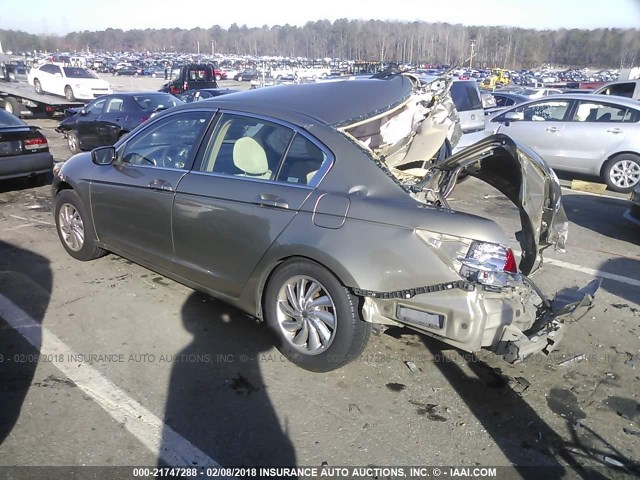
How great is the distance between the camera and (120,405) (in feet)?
10.1

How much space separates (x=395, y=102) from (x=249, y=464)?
2.74 m

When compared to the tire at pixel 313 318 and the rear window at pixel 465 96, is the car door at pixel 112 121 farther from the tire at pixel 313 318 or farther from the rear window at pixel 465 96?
the tire at pixel 313 318

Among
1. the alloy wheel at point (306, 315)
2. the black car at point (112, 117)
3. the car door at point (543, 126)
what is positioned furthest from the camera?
the black car at point (112, 117)

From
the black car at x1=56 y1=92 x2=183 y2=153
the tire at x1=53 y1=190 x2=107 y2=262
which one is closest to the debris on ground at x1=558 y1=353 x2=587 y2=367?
the tire at x1=53 y1=190 x2=107 y2=262

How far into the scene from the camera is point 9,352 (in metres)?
3.58

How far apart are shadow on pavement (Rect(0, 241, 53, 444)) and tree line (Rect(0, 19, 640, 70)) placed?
58.1m

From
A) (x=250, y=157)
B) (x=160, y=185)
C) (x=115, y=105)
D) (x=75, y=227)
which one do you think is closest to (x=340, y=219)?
(x=250, y=157)

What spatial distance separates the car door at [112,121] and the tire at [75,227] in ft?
21.9

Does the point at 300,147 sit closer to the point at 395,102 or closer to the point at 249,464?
the point at 395,102

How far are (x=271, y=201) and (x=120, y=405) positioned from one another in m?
1.56

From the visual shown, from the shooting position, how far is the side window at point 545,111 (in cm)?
991

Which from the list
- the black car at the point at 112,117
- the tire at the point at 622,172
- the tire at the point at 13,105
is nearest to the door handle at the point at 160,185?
the black car at the point at 112,117

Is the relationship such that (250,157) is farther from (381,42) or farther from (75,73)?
(381,42)

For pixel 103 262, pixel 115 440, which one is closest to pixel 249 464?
pixel 115 440
